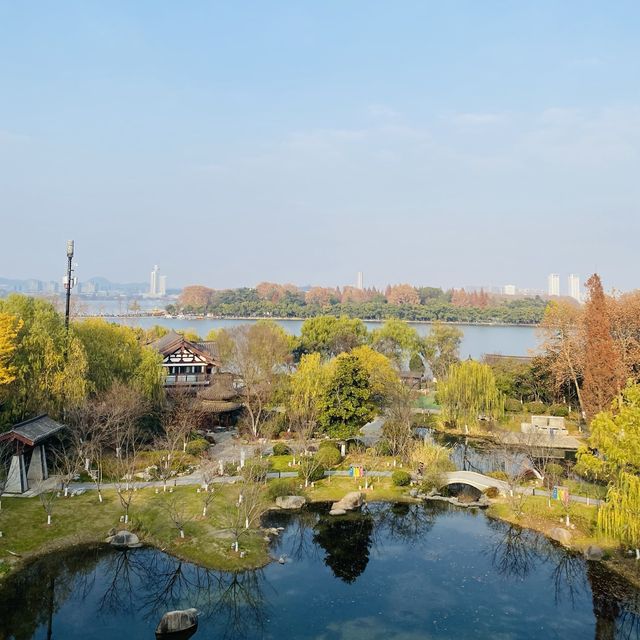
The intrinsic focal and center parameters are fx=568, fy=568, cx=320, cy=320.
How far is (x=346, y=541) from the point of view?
19828 millimetres

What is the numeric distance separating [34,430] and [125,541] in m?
6.73

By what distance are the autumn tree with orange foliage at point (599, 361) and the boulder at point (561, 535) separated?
45.1 ft

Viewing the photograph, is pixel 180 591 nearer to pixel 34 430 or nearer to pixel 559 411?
pixel 34 430

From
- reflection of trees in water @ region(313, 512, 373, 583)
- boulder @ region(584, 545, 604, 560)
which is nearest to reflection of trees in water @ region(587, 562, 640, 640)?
boulder @ region(584, 545, 604, 560)

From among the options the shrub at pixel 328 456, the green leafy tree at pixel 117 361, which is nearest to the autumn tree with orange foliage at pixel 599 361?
the shrub at pixel 328 456

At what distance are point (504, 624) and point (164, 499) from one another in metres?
12.7

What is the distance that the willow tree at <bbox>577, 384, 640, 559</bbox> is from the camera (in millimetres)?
16953

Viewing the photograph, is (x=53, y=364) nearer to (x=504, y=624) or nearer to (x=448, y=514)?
(x=448, y=514)

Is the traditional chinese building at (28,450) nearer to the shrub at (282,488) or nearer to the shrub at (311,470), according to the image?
the shrub at (282,488)

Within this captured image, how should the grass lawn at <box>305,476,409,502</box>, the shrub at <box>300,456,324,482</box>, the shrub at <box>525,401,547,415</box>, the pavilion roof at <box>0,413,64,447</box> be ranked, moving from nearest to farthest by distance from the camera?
the pavilion roof at <box>0,413,64,447</box>
the grass lawn at <box>305,476,409,502</box>
the shrub at <box>300,456,324,482</box>
the shrub at <box>525,401,547,415</box>

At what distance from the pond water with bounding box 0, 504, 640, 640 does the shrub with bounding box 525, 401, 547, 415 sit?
69.8ft

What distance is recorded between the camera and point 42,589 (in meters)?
15.6

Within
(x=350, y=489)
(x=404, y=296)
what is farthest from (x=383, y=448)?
(x=404, y=296)

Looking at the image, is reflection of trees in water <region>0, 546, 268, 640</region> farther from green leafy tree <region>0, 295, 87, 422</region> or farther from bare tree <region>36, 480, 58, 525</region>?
green leafy tree <region>0, 295, 87, 422</region>
